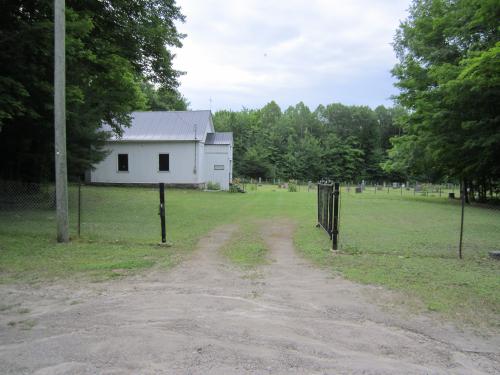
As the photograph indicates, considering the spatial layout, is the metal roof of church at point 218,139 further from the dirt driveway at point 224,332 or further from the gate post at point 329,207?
the dirt driveway at point 224,332

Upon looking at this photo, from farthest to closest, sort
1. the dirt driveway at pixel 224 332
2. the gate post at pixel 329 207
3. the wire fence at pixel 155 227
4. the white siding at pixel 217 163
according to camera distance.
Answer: the white siding at pixel 217 163 < the gate post at pixel 329 207 < the wire fence at pixel 155 227 < the dirt driveway at pixel 224 332

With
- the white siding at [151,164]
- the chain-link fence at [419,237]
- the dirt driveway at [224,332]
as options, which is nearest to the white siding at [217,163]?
the white siding at [151,164]

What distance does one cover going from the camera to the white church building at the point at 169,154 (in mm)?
30438

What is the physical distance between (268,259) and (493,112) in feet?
64.5

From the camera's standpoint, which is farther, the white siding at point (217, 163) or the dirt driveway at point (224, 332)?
the white siding at point (217, 163)

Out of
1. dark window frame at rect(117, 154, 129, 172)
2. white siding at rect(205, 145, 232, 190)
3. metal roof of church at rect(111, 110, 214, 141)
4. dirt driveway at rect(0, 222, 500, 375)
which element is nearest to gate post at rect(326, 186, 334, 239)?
dirt driveway at rect(0, 222, 500, 375)

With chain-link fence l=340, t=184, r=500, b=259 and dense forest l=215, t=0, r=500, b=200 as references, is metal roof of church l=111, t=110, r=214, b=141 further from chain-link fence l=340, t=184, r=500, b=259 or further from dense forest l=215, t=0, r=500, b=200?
chain-link fence l=340, t=184, r=500, b=259

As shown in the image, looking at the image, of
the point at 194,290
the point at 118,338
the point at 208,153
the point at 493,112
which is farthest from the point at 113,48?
the point at 493,112

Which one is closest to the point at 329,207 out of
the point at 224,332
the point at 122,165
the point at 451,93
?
the point at 224,332

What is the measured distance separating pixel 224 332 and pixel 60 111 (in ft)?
23.7

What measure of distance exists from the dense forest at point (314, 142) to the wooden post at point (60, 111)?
50980 mm

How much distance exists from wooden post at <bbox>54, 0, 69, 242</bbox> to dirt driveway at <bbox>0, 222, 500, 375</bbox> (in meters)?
3.72

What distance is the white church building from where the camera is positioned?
99.9ft

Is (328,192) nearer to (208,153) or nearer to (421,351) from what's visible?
(421,351)
